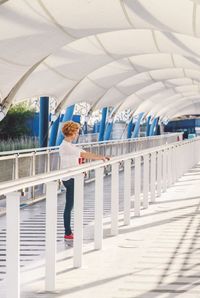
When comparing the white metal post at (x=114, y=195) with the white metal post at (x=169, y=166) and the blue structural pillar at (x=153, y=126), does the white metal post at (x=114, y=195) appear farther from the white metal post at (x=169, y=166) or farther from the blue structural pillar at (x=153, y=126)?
the blue structural pillar at (x=153, y=126)

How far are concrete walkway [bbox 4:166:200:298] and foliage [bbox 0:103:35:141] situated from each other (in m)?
40.0

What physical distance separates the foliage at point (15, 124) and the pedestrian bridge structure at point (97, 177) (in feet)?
35.7

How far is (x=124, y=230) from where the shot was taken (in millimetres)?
9375

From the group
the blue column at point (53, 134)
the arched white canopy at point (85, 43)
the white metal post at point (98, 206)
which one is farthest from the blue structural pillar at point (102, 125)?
the white metal post at point (98, 206)

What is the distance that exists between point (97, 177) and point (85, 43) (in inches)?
705

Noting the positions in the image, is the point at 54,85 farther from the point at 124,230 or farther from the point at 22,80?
the point at 124,230

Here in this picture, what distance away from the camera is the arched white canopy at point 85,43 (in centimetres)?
1731

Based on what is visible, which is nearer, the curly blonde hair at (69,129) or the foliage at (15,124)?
the curly blonde hair at (69,129)

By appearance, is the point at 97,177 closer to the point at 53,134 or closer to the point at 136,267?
the point at 136,267

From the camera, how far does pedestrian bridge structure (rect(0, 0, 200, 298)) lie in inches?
222

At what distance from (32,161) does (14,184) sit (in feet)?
28.5

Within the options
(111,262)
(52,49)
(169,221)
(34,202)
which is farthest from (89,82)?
(111,262)

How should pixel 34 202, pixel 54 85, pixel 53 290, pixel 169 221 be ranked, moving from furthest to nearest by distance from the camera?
pixel 54 85 → pixel 34 202 → pixel 169 221 → pixel 53 290

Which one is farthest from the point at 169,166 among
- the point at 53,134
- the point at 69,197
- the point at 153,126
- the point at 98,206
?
the point at 153,126
